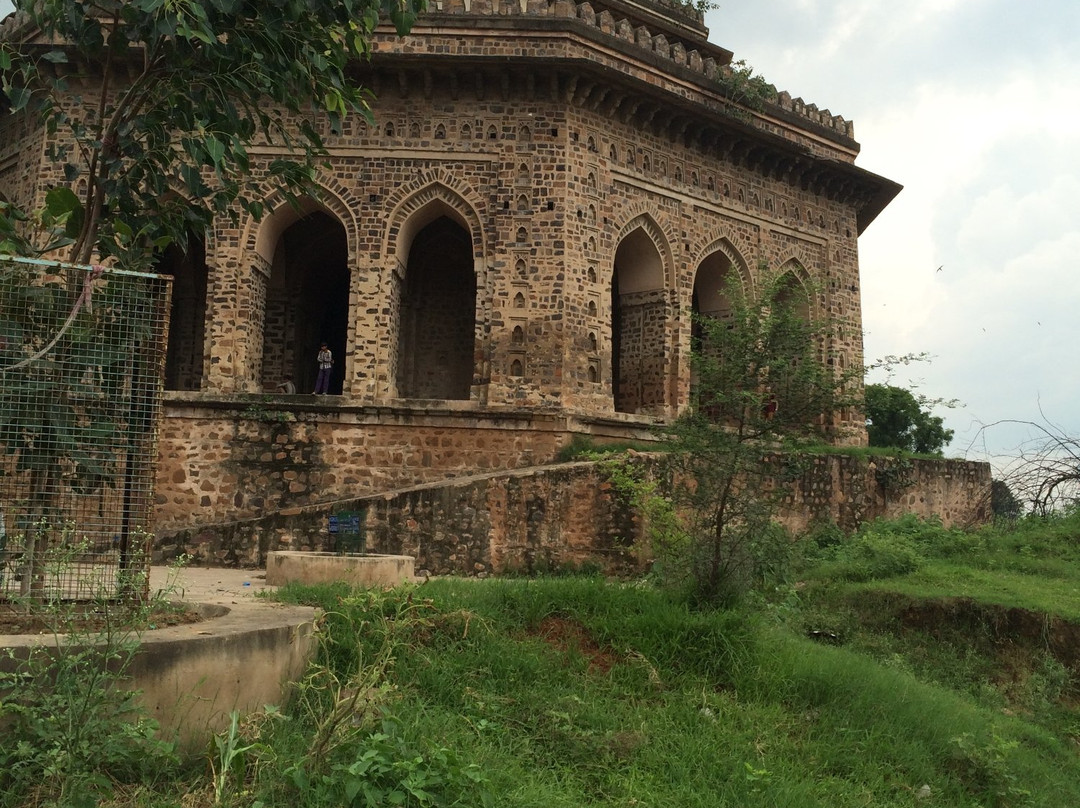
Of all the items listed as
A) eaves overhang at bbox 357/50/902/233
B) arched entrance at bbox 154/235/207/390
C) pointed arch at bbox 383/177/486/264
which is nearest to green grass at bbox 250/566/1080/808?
pointed arch at bbox 383/177/486/264

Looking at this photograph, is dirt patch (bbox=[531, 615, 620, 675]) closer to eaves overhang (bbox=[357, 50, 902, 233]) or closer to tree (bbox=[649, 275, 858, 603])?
tree (bbox=[649, 275, 858, 603])

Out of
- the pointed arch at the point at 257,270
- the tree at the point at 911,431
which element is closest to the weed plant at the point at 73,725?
the pointed arch at the point at 257,270

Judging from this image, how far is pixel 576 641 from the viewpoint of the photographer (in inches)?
217

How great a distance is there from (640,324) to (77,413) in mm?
10255

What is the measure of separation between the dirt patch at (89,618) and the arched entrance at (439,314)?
10.2 meters

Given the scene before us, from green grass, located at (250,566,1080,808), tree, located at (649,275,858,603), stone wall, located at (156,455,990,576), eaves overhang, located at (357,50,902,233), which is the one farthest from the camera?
eaves overhang, located at (357,50,902,233)

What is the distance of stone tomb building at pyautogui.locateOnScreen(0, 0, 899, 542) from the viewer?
1137cm

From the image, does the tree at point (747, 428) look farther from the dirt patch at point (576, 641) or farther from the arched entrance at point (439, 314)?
the arched entrance at point (439, 314)

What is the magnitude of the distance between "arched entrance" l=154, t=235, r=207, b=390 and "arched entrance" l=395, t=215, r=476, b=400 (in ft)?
10.7

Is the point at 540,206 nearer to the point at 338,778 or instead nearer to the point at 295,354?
the point at 295,354

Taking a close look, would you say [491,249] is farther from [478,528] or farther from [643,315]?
[478,528]

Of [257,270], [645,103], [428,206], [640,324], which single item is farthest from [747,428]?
[257,270]

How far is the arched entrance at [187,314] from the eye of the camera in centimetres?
1421

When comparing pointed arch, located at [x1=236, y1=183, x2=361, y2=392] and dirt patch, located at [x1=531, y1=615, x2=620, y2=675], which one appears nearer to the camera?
dirt patch, located at [x1=531, y1=615, x2=620, y2=675]
